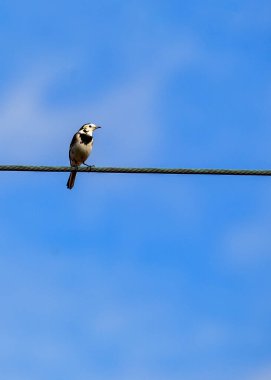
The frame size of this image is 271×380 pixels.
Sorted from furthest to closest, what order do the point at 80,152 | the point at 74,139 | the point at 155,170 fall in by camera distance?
the point at 74,139
the point at 80,152
the point at 155,170

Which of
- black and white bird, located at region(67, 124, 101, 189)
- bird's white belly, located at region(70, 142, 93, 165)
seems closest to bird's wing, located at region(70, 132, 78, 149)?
black and white bird, located at region(67, 124, 101, 189)

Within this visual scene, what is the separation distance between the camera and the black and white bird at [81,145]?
18.4m

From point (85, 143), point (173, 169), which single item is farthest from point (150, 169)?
point (85, 143)

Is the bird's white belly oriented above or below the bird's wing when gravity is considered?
below

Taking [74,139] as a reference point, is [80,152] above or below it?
below

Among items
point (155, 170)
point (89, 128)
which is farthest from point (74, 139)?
point (155, 170)

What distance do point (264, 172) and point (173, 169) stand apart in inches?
40.5

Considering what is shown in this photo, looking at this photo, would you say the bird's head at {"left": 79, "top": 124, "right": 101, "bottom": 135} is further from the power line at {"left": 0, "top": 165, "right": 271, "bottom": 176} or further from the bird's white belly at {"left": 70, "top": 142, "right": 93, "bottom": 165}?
the power line at {"left": 0, "top": 165, "right": 271, "bottom": 176}

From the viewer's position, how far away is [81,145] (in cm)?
1841

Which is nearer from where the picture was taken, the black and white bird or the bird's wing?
the black and white bird

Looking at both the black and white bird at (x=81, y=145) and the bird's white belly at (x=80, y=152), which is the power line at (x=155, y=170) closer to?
the black and white bird at (x=81, y=145)

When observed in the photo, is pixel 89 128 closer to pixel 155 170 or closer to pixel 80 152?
pixel 80 152

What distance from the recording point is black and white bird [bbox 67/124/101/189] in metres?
18.4

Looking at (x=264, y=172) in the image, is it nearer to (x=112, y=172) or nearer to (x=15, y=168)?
(x=112, y=172)
